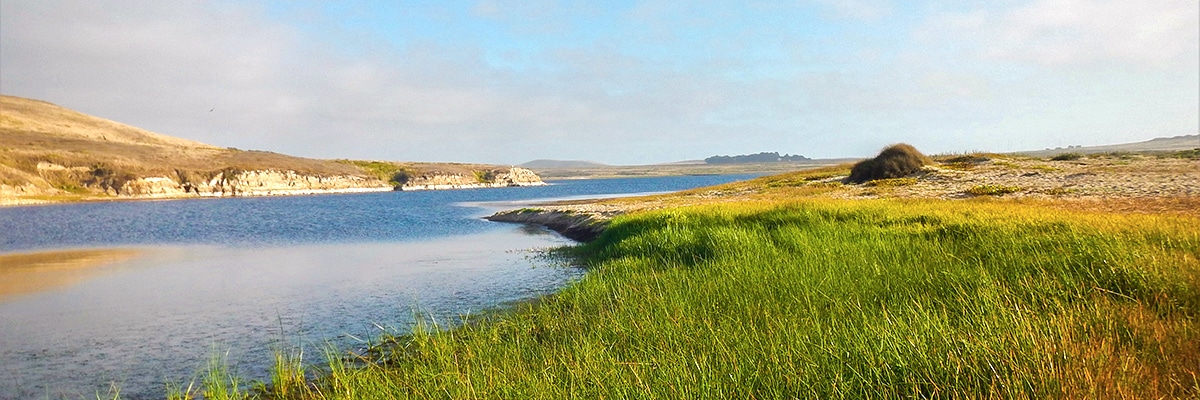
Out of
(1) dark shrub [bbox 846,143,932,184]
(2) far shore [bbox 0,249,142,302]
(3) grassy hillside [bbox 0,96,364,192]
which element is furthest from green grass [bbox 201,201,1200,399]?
(3) grassy hillside [bbox 0,96,364,192]

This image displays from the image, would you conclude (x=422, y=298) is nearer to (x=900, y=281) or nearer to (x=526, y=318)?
(x=526, y=318)

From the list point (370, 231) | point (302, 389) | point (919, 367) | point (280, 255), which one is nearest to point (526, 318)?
point (302, 389)

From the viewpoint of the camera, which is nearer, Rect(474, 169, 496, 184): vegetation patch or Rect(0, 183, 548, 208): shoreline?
Rect(0, 183, 548, 208): shoreline

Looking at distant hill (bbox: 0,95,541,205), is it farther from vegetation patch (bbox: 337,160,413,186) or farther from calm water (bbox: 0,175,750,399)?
calm water (bbox: 0,175,750,399)

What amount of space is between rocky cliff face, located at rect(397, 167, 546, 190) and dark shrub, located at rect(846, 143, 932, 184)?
124 meters

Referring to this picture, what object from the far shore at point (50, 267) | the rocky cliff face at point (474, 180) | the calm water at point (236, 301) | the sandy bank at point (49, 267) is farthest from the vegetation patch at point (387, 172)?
the sandy bank at point (49, 267)

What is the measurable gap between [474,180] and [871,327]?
160 meters

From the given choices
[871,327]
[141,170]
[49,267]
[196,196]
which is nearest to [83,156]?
[141,170]

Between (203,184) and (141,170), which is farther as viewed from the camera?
(203,184)

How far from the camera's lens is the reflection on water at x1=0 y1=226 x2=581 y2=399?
9.60 metres

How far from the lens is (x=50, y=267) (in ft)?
74.9

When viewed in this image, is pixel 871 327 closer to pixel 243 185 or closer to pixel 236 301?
pixel 236 301

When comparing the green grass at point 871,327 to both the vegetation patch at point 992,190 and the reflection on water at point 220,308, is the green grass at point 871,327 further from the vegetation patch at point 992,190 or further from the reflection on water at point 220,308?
the vegetation patch at point 992,190

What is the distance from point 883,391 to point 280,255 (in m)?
26.7
